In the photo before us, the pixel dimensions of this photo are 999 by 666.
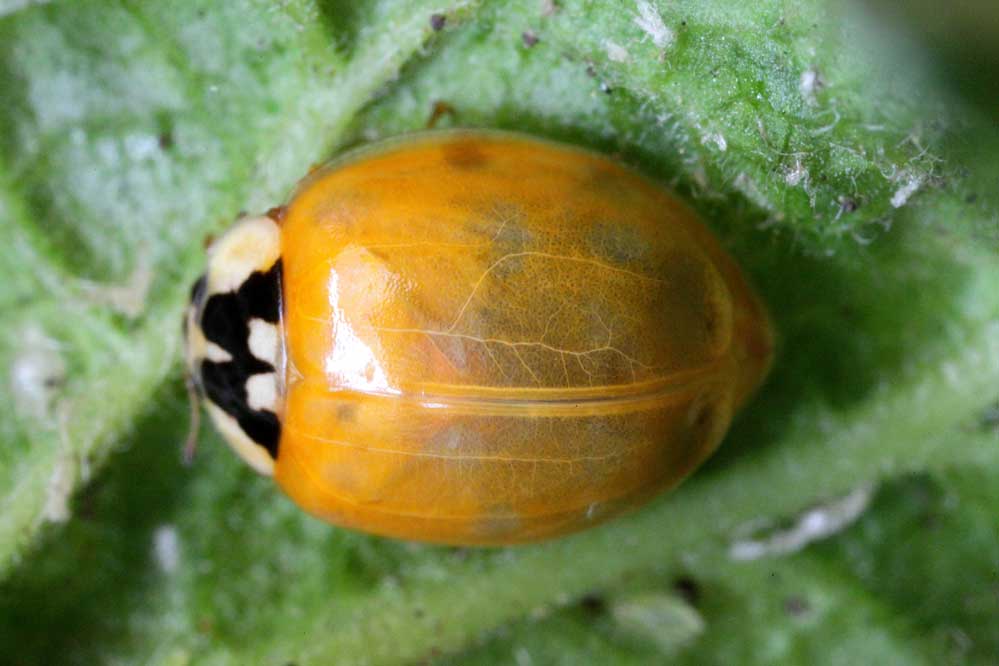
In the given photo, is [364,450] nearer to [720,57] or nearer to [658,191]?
[658,191]

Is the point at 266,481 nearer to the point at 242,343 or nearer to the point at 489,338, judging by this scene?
the point at 242,343

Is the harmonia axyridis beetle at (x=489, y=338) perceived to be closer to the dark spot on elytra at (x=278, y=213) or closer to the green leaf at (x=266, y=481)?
the dark spot on elytra at (x=278, y=213)

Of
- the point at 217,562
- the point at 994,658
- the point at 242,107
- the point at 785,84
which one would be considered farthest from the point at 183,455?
the point at 994,658

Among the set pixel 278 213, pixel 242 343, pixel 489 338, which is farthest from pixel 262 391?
pixel 489 338

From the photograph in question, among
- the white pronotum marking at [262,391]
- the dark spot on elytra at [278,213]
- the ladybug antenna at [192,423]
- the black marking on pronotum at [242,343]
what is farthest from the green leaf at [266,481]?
the white pronotum marking at [262,391]

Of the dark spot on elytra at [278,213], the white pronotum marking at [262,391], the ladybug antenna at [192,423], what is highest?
the dark spot on elytra at [278,213]

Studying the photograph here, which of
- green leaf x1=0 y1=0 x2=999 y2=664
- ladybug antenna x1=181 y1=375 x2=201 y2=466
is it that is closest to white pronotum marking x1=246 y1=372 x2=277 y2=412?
ladybug antenna x1=181 y1=375 x2=201 y2=466
